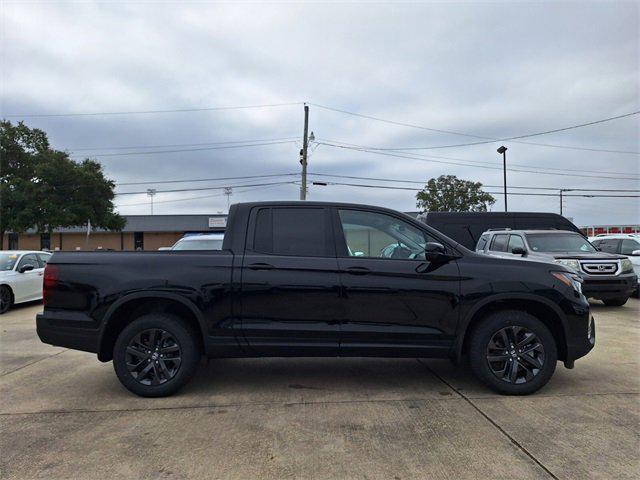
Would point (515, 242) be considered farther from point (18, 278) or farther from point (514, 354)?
point (18, 278)

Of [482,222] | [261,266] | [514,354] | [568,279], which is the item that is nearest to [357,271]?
[261,266]

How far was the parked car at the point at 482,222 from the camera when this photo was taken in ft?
47.9

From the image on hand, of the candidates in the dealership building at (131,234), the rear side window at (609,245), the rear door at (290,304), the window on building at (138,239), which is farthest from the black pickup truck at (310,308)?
the window on building at (138,239)

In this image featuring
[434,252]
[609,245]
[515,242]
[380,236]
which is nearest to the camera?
[434,252]

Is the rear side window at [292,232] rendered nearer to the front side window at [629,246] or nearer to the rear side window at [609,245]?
the front side window at [629,246]

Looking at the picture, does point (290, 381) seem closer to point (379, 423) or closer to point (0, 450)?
point (379, 423)

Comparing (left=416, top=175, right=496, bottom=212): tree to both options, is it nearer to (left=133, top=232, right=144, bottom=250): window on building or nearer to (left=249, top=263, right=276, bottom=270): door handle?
(left=133, top=232, right=144, bottom=250): window on building

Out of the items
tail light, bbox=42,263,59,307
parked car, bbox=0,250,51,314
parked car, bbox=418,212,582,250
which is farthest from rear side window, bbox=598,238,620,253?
parked car, bbox=0,250,51,314

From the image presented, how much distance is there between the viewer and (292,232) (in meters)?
4.70

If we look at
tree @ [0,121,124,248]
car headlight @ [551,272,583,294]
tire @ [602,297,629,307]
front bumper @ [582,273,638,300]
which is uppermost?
tree @ [0,121,124,248]

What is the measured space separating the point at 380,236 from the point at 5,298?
9801mm

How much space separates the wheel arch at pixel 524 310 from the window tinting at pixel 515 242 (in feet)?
20.5

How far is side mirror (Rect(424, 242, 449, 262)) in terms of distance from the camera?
173 inches

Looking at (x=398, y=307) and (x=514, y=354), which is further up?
(x=398, y=307)
